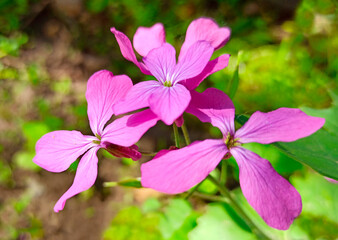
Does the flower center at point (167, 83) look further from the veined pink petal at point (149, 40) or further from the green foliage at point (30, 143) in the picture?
the green foliage at point (30, 143)

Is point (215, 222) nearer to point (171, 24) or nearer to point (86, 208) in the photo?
point (86, 208)

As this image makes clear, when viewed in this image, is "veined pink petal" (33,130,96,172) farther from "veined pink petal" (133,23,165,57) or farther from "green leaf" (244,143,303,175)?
"green leaf" (244,143,303,175)

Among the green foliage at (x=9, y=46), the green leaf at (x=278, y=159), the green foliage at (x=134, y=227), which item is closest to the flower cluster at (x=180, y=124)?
the green leaf at (x=278, y=159)

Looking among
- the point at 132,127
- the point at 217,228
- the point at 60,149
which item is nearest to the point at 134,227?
the point at 217,228

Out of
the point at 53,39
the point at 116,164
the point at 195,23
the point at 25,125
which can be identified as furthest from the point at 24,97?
the point at 195,23

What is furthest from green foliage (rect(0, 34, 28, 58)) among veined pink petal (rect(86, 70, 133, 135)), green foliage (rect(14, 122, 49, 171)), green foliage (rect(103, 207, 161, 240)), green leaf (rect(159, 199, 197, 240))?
veined pink petal (rect(86, 70, 133, 135))
